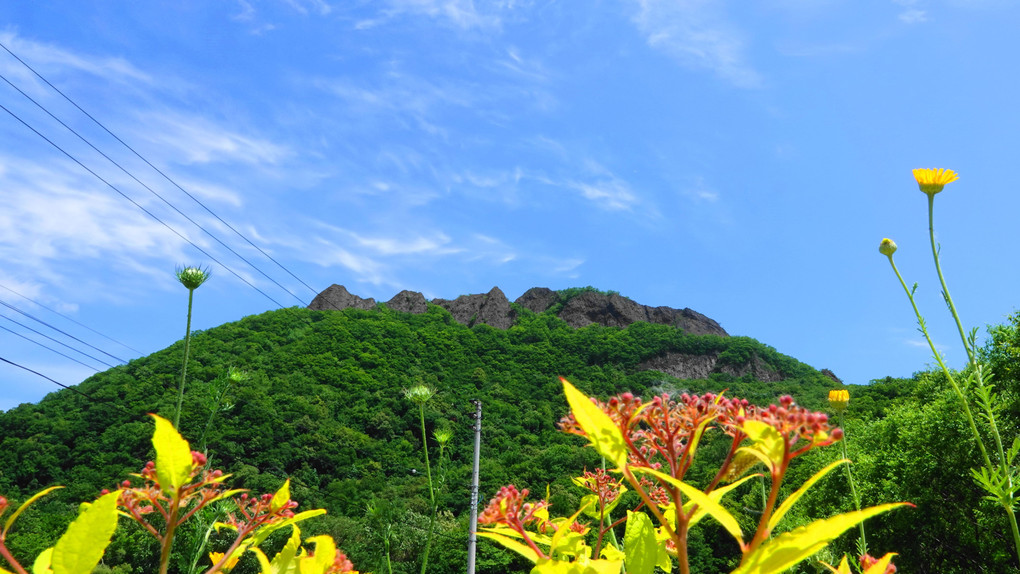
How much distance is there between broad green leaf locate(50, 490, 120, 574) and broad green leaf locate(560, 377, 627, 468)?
1.71ft

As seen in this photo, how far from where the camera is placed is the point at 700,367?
66938 millimetres

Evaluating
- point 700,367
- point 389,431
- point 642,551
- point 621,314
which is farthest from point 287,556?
point 621,314

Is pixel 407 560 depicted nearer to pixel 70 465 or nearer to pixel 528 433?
pixel 528 433

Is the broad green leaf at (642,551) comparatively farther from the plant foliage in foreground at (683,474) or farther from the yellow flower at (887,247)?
the yellow flower at (887,247)

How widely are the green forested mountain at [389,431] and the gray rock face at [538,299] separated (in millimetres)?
20197

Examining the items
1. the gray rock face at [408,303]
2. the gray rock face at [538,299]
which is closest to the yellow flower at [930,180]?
the gray rock face at [408,303]

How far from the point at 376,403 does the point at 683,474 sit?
1775 inches

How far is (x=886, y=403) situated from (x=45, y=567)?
3294 cm

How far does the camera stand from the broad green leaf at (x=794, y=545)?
601 mm

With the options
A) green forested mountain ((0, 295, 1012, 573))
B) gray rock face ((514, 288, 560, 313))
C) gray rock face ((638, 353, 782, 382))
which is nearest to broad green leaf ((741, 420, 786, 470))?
green forested mountain ((0, 295, 1012, 573))

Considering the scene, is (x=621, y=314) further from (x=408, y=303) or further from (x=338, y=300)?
A: (x=338, y=300)

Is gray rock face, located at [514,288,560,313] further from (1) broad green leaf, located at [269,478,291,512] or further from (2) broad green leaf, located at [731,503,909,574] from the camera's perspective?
(2) broad green leaf, located at [731,503,909,574]

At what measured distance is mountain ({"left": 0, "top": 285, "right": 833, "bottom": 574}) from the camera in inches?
1034

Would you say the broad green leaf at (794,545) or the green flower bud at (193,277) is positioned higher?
the green flower bud at (193,277)
